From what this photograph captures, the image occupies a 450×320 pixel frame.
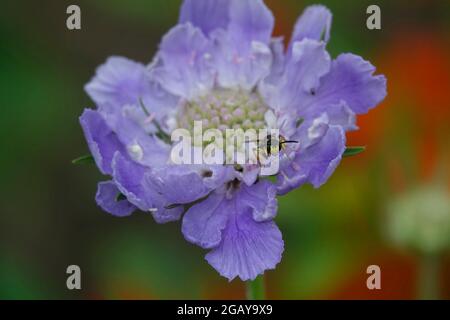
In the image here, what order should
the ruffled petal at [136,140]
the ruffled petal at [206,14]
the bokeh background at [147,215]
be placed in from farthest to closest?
the bokeh background at [147,215] < the ruffled petal at [206,14] < the ruffled petal at [136,140]

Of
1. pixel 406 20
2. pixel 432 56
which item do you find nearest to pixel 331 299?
pixel 432 56

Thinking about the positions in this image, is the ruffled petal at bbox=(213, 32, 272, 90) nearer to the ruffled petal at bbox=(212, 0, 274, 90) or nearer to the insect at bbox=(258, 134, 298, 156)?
the ruffled petal at bbox=(212, 0, 274, 90)

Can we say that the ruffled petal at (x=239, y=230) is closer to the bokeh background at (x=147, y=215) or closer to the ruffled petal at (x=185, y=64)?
the ruffled petal at (x=185, y=64)

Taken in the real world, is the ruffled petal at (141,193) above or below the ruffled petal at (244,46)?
below

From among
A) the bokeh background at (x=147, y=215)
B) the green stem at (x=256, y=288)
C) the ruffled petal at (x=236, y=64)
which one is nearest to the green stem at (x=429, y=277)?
the bokeh background at (x=147, y=215)

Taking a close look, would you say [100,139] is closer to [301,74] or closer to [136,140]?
[136,140]

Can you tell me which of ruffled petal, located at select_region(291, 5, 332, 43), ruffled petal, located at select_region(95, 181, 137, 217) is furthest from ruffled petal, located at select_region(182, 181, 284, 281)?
ruffled petal, located at select_region(291, 5, 332, 43)

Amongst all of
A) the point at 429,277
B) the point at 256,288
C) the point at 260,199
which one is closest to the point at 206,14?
the point at 260,199
